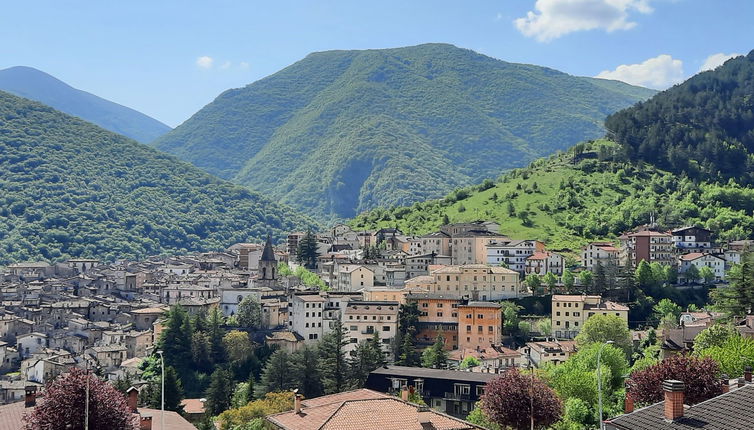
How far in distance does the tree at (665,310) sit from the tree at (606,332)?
647 inches

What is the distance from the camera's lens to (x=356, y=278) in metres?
99.9

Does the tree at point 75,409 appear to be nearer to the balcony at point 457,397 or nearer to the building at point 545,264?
the balcony at point 457,397

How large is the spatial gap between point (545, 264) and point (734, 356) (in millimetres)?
65618

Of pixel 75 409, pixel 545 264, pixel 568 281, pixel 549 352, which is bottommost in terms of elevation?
pixel 549 352

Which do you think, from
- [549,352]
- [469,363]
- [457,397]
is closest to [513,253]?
[549,352]

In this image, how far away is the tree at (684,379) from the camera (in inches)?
1261

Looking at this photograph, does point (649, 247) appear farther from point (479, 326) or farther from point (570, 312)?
point (479, 326)

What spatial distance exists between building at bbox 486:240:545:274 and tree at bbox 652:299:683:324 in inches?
750

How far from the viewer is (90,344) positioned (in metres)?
91.4

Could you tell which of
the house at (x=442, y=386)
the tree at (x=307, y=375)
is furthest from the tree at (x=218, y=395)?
the house at (x=442, y=386)

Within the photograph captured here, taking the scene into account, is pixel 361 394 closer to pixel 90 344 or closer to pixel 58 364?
pixel 58 364

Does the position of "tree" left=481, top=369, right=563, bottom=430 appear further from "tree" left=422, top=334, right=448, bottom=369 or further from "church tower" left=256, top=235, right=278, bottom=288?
"church tower" left=256, top=235, right=278, bottom=288

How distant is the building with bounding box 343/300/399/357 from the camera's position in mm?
80125

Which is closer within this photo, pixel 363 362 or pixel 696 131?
pixel 363 362
